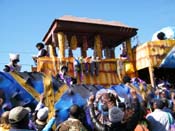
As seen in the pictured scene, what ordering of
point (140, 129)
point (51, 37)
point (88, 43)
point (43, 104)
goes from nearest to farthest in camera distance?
point (140, 129) → point (43, 104) → point (51, 37) → point (88, 43)

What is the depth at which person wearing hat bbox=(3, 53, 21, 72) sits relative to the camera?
28.5ft

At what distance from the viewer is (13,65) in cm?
885

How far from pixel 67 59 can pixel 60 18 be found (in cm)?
177

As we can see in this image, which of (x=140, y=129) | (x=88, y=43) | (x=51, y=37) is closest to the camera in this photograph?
(x=140, y=129)

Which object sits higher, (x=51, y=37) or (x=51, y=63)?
(x=51, y=37)

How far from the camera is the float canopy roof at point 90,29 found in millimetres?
13639

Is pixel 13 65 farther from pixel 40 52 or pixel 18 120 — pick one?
pixel 18 120

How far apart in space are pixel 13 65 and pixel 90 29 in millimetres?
5849

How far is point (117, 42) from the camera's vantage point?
16.3m

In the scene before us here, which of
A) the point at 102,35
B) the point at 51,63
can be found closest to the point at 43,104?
the point at 51,63

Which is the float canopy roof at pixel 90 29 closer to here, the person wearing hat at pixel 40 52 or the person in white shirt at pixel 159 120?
the person wearing hat at pixel 40 52

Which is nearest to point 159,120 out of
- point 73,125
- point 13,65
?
point 73,125

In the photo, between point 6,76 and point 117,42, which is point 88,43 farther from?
point 6,76

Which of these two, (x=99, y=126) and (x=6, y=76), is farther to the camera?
(x=6, y=76)
